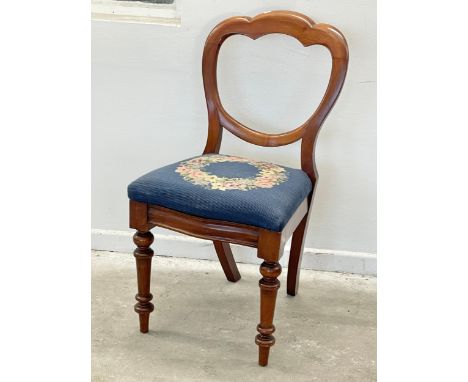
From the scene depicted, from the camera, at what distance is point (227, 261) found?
8.50ft

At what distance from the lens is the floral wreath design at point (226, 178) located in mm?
2031

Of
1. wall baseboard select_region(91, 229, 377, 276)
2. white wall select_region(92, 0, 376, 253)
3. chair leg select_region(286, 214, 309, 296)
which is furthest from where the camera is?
wall baseboard select_region(91, 229, 377, 276)

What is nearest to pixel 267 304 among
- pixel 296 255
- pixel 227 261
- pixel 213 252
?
pixel 296 255

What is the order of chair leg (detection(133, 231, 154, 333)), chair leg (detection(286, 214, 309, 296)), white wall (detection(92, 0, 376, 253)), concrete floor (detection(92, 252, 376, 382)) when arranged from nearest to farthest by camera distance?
1. concrete floor (detection(92, 252, 376, 382))
2. chair leg (detection(133, 231, 154, 333))
3. chair leg (detection(286, 214, 309, 296))
4. white wall (detection(92, 0, 376, 253))

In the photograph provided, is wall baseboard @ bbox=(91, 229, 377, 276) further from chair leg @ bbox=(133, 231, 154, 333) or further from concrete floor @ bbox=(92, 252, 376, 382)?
chair leg @ bbox=(133, 231, 154, 333)

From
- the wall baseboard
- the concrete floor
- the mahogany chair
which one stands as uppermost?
the mahogany chair

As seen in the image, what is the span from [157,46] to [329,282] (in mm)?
A: 1082

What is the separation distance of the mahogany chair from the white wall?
188 millimetres

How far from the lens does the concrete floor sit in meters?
2.05

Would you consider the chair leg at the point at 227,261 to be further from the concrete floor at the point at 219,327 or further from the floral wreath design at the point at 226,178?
the floral wreath design at the point at 226,178

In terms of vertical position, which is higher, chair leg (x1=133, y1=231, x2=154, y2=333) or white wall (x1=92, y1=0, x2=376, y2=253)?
white wall (x1=92, y1=0, x2=376, y2=253)

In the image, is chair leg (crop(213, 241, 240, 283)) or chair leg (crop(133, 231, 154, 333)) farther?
chair leg (crop(213, 241, 240, 283))

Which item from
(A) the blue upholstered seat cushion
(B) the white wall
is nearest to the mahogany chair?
(A) the blue upholstered seat cushion
